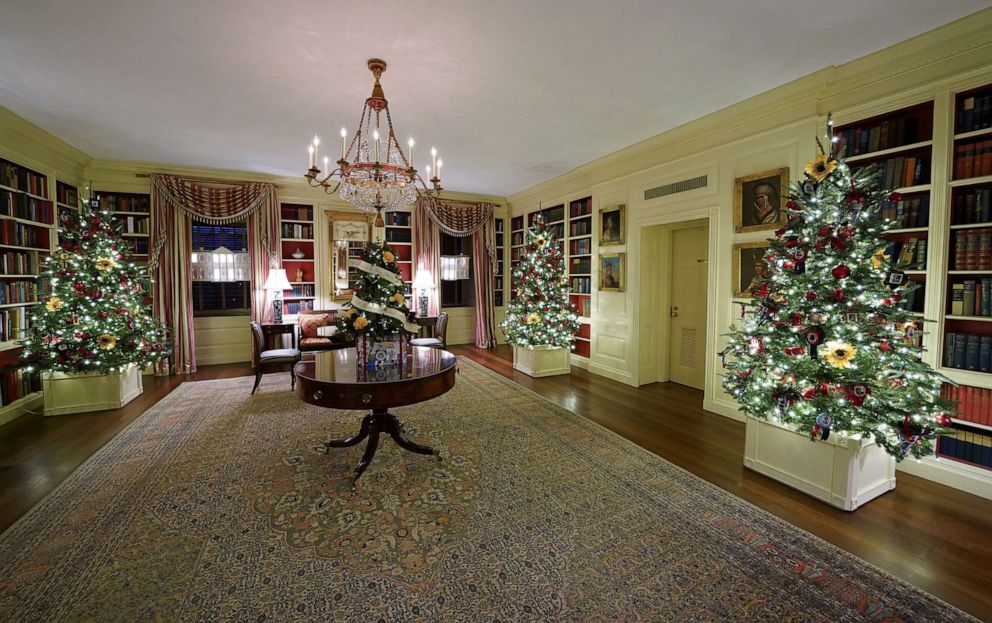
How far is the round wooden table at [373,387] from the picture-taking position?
2.77m

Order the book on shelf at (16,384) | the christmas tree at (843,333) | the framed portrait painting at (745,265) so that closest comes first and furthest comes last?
the christmas tree at (843,333)
the framed portrait painting at (745,265)
the book on shelf at (16,384)

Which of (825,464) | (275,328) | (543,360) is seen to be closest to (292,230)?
(275,328)

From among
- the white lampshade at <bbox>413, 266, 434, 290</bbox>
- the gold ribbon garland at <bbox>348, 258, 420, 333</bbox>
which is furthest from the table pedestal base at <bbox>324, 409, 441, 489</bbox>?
the white lampshade at <bbox>413, 266, 434, 290</bbox>

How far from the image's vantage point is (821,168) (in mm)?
2850

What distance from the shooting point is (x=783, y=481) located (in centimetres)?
297

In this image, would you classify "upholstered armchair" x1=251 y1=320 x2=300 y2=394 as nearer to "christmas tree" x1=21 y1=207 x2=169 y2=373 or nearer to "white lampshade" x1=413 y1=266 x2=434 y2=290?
"christmas tree" x1=21 y1=207 x2=169 y2=373

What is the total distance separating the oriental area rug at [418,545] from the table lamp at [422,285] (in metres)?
4.35

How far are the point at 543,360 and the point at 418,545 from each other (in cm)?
401

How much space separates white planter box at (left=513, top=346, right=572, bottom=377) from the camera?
6.03 meters

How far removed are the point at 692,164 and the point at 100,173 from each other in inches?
318

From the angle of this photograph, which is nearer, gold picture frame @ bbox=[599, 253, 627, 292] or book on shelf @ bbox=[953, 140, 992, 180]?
book on shelf @ bbox=[953, 140, 992, 180]

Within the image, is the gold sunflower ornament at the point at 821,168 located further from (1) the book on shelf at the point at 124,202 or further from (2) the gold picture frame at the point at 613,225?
(1) the book on shelf at the point at 124,202

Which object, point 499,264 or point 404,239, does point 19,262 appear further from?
point 499,264

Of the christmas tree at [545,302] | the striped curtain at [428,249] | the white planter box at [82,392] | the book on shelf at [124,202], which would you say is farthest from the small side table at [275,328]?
the christmas tree at [545,302]
